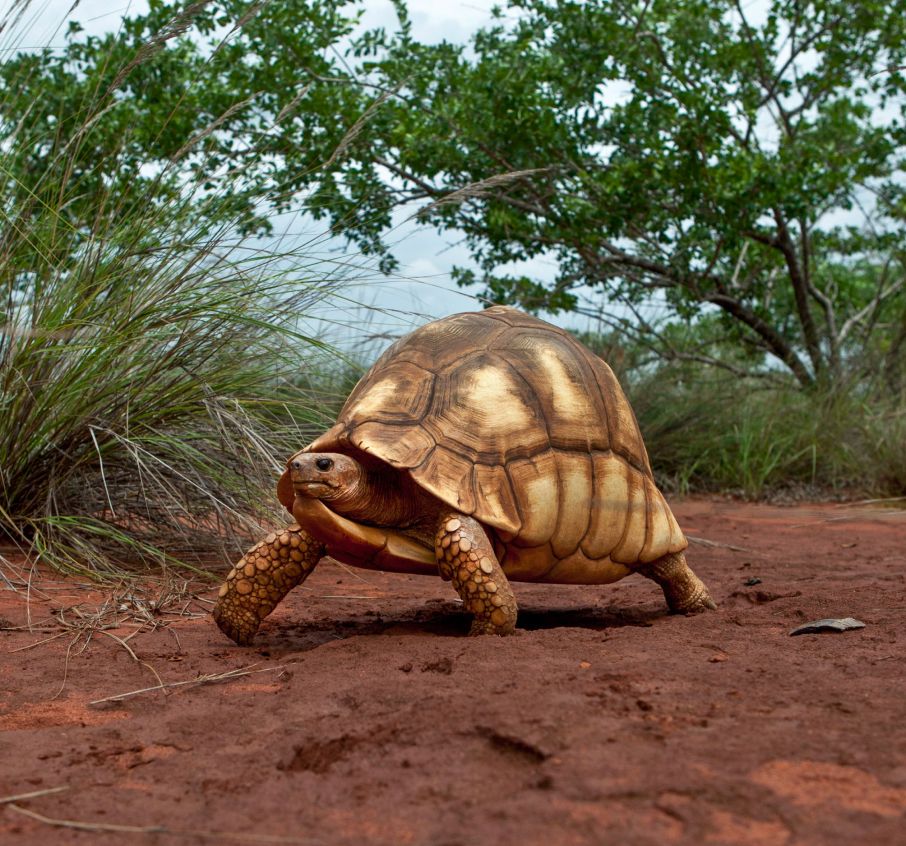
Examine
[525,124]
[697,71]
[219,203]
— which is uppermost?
[697,71]

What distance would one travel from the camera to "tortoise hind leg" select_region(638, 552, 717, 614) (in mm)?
3275

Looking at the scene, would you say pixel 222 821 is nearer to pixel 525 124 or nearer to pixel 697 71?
pixel 525 124

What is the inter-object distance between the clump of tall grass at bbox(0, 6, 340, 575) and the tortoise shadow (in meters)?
0.66

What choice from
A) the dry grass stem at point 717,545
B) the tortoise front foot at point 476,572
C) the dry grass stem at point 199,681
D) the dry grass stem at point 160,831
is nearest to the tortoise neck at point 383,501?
the tortoise front foot at point 476,572

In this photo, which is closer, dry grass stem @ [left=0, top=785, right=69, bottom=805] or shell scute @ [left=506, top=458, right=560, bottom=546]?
dry grass stem @ [left=0, top=785, right=69, bottom=805]

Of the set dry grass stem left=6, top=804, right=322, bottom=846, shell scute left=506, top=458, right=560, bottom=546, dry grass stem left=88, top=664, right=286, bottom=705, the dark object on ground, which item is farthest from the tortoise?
dry grass stem left=6, top=804, right=322, bottom=846

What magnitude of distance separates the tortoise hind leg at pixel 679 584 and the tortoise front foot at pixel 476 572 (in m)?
0.77

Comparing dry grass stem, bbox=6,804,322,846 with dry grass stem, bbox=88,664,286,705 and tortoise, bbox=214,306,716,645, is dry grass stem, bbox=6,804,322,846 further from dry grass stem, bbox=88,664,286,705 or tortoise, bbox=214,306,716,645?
tortoise, bbox=214,306,716,645

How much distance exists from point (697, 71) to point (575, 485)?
6.67 metres

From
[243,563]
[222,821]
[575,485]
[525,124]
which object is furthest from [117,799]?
[525,124]

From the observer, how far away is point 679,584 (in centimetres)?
329

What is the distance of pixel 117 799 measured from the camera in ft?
5.24

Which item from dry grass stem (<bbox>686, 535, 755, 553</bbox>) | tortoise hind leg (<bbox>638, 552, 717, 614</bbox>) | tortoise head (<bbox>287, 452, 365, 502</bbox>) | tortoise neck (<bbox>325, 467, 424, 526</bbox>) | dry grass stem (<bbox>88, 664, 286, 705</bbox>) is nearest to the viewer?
dry grass stem (<bbox>88, 664, 286, 705</bbox>)

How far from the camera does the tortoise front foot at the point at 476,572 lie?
264 centimetres
